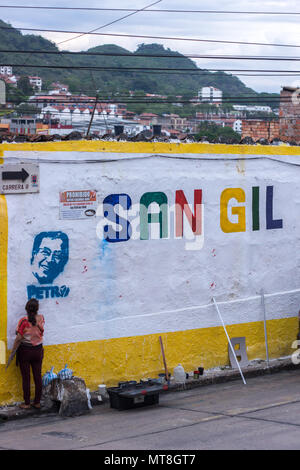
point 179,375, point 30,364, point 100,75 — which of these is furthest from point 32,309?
point 100,75

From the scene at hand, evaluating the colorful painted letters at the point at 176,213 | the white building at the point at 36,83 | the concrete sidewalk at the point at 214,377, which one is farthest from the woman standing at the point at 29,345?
the white building at the point at 36,83

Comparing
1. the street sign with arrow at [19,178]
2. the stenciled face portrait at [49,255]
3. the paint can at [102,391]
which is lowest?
the paint can at [102,391]

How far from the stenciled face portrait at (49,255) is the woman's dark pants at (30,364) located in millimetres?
971

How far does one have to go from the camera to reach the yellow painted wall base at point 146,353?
35.3ft

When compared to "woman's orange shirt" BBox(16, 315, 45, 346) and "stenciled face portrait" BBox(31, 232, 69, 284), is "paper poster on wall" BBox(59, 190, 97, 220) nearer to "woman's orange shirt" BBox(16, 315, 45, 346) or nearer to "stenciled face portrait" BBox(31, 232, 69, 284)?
"stenciled face portrait" BBox(31, 232, 69, 284)

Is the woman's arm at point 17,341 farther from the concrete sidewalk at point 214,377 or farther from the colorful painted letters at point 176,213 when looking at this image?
the colorful painted letters at point 176,213

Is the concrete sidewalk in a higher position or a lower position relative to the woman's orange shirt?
lower

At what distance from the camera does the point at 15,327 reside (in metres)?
10.3

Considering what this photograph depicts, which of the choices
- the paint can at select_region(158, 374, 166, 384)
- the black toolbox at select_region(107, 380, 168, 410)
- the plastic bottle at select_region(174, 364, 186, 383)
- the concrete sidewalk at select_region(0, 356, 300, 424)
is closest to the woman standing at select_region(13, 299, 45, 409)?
the concrete sidewalk at select_region(0, 356, 300, 424)

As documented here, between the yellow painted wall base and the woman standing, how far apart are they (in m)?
0.25

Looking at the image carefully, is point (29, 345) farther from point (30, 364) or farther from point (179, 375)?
point (179, 375)

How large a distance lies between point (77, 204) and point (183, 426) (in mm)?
3441

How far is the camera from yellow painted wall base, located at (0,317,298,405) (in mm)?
10773

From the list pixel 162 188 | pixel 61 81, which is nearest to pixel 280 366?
pixel 162 188
